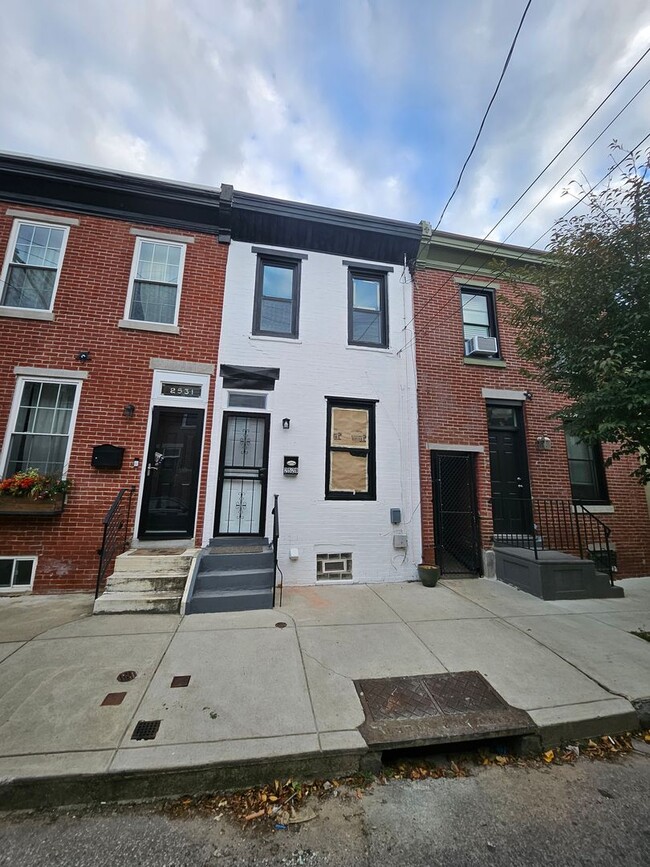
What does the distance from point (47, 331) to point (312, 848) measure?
24.1 feet

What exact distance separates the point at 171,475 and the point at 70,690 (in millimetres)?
3488

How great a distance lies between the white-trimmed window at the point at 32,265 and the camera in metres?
6.17

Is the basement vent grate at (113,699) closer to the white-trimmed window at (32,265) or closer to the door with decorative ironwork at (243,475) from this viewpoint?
the door with decorative ironwork at (243,475)

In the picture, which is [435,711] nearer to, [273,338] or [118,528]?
[118,528]

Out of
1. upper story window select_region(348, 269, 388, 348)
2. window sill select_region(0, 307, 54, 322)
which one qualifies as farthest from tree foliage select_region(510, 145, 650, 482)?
window sill select_region(0, 307, 54, 322)

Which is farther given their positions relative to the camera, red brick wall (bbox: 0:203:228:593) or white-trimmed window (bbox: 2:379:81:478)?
white-trimmed window (bbox: 2:379:81:478)

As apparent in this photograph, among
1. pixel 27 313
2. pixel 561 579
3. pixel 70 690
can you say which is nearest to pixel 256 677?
pixel 70 690

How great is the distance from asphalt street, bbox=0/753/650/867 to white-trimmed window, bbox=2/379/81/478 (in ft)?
16.0

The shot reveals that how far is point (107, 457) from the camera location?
5.79 metres

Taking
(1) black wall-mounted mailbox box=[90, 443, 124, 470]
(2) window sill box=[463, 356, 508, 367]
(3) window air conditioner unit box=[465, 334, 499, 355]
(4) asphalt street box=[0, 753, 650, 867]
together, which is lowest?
(4) asphalt street box=[0, 753, 650, 867]

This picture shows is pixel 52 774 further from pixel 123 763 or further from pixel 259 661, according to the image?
pixel 259 661

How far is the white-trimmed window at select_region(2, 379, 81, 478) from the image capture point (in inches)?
225

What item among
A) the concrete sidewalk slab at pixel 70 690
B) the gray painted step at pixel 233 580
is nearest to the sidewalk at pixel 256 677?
the concrete sidewalk slab at pixel 70 690

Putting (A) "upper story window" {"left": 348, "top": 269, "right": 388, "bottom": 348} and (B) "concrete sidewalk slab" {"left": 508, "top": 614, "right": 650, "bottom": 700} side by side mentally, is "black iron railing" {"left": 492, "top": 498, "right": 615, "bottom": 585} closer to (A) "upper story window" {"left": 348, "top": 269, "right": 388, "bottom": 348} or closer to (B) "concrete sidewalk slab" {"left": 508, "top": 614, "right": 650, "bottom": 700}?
(B) "concrete sidewalk slab" {"left": 508, "top": 614, "right": 650, "bottom": 700}
